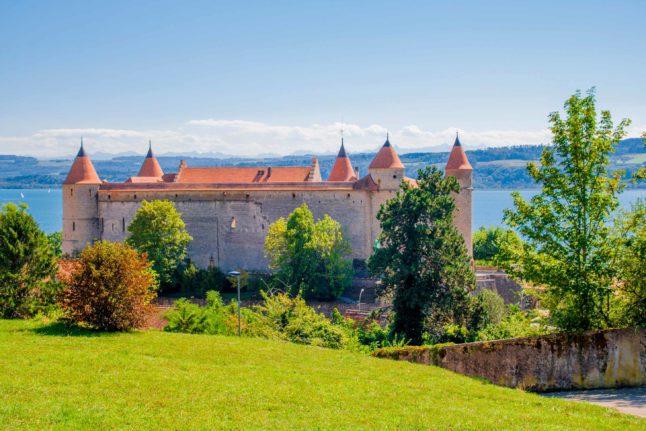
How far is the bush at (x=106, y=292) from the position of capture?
1725 cm

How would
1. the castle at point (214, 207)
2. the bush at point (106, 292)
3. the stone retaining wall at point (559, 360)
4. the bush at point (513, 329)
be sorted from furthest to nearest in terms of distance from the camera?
the castle at point (214, 207), the bush at point (513, 329), the bush at point (106, 292), the stone retaining wall at point (559, 360)

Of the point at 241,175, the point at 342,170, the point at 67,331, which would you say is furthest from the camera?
the point at 241,175

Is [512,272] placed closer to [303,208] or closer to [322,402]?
[322,402]

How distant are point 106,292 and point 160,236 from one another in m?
28.3

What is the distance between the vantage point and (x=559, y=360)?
625 inches

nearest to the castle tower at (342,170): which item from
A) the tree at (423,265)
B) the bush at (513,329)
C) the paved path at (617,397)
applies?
the tree at (423,265)

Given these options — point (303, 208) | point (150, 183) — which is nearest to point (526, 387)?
point (303, 208)

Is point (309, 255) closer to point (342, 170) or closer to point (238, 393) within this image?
point (342, 170)

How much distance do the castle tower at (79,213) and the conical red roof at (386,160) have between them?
775 inches

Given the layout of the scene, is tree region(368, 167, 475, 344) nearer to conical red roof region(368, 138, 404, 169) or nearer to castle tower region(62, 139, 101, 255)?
conical red roof region(368, 138, 404, 169)

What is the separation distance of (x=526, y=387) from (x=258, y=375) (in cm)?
635

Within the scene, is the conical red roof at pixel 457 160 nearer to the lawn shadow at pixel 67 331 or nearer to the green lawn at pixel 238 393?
the green lawn at pixel 238 393

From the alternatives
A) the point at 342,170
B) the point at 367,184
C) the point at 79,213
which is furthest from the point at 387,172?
the point at 79,213

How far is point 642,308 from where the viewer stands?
16031 millimetres
